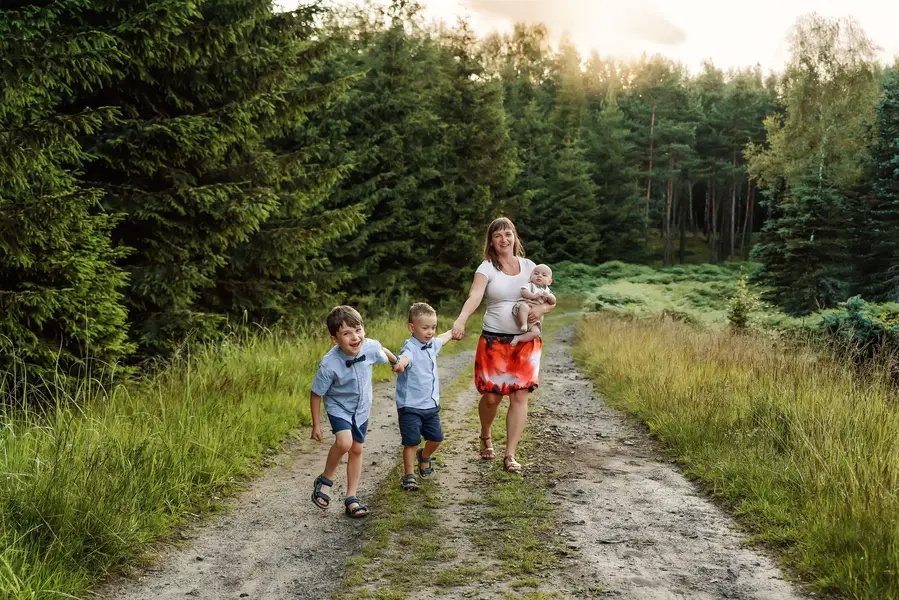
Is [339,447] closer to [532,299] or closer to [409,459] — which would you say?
[409,459]

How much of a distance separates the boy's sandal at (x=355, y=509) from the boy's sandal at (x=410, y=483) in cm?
50

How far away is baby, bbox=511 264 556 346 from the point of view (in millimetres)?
5836

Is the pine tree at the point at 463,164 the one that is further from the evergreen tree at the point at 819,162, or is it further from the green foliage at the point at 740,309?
the evergreen tree at the point at 819,162

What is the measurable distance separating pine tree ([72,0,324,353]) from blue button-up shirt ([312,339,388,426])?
4936mm

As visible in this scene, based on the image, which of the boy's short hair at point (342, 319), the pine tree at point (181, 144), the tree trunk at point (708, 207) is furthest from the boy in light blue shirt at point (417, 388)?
the tree trunk at point (708, 207)

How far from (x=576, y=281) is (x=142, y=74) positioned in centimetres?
3409

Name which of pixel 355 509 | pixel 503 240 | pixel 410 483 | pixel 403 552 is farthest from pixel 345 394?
pixel 503 240

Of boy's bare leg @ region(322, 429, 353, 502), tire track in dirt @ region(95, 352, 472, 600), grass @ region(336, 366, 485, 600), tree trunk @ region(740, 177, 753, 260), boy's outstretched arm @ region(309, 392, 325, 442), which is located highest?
tree trunk @ region(740, 177, 753, 260)

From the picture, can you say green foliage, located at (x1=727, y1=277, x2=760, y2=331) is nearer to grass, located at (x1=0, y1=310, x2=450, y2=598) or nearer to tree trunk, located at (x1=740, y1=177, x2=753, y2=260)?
grass, located at (x1=0, y1=310, x2=450, y2=598)

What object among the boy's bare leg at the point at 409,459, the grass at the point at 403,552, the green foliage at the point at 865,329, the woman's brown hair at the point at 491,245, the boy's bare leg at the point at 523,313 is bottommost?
the grass at the point at 403,552

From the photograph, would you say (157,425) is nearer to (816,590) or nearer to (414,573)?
(414,573)

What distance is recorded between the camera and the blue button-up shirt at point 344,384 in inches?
193

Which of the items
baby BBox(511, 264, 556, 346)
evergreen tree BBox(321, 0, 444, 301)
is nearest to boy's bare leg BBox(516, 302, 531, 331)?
baby BBox(511, 264, 556, 346)

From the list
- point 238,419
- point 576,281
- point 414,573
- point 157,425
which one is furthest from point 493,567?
point 576,281
